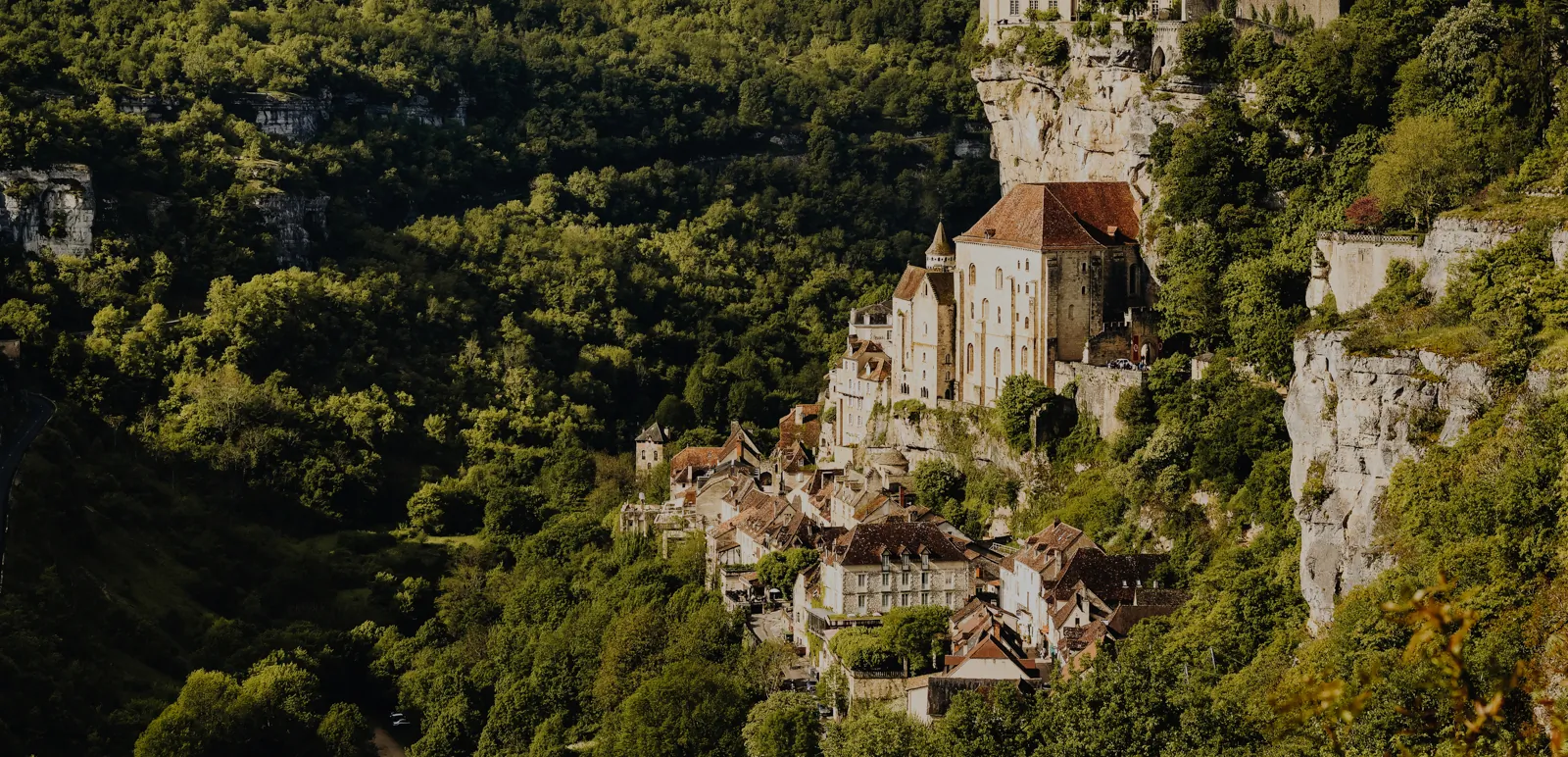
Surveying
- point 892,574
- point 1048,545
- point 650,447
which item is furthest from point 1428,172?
point 650,447

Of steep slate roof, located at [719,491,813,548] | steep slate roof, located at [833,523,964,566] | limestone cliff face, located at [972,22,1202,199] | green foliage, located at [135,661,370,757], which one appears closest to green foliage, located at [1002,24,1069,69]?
limestone cliff face, located at [972,22,1202,199]

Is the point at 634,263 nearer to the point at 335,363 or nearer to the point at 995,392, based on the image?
the point at 335,363

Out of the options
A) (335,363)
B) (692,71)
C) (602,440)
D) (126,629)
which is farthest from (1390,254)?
(692,71)

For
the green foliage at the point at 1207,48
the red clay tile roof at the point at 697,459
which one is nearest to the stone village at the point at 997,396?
the red clay tile roof at the point at 697,459

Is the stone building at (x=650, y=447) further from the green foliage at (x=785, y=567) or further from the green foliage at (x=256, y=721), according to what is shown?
the green foliage at (x=256, y=721)

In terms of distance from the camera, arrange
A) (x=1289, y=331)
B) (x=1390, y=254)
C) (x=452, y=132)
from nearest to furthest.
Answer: (x=1390, y=254)
(x=1289, y=331)
(x=452, y=132)

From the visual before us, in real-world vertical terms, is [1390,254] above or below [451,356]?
above
